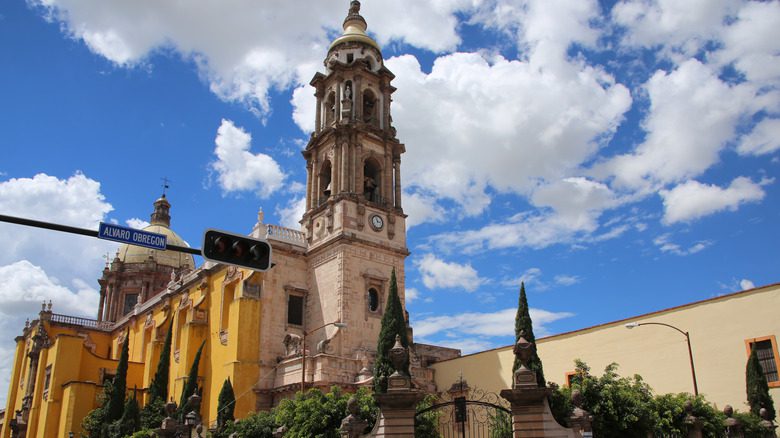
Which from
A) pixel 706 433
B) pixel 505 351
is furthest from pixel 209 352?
pixel 706 433

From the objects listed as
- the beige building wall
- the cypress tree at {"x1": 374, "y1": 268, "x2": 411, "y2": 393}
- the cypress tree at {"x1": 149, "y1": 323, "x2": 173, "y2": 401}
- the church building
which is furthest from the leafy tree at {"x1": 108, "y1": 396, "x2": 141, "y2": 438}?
the beige building wall

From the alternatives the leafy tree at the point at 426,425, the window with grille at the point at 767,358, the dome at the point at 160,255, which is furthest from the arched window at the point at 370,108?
the dome at the point at 160,255

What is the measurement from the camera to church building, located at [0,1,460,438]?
34.4m

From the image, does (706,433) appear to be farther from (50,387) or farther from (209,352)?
(50,387)

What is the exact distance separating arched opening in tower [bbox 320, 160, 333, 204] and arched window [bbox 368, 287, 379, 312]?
21.9 feet

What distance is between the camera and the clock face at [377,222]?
38000 millimetres

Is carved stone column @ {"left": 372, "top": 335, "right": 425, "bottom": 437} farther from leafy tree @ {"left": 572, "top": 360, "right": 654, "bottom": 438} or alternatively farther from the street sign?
leafy tree @ {"left": 572, "top": 360, "right": 654, "bottom": 438}

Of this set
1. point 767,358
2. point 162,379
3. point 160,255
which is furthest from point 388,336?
point 160,255

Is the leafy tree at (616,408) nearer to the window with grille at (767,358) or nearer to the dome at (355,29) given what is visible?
the window with grille at (767,358)

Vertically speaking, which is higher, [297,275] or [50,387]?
[297,275]

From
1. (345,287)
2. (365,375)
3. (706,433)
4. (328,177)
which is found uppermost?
(328,177)

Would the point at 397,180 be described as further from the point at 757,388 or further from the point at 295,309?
the point at 757,388

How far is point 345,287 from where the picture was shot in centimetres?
3541

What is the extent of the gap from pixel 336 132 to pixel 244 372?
47.9 ft
